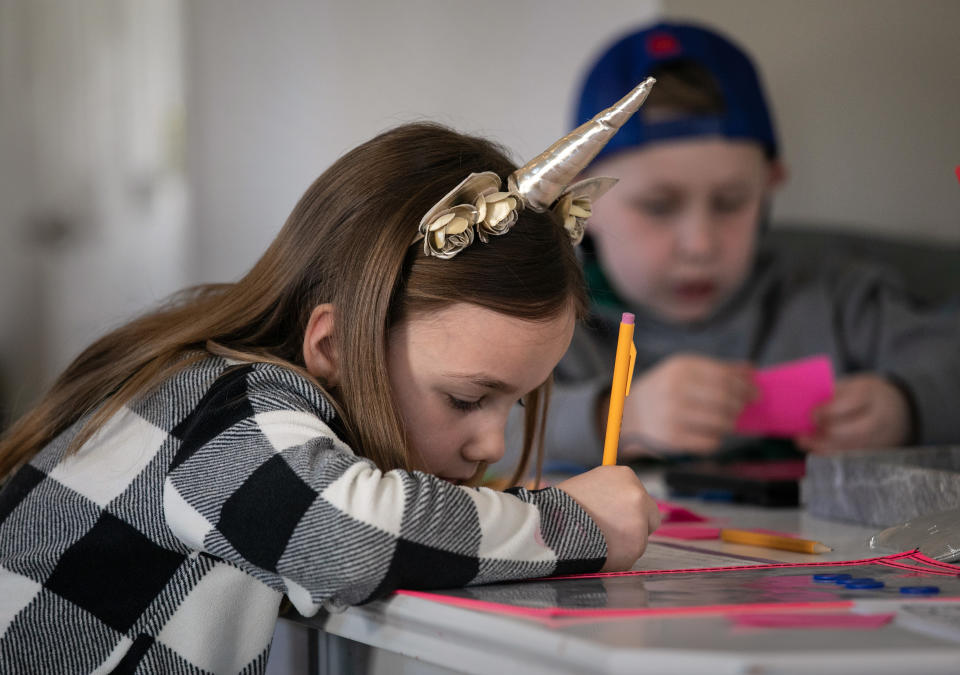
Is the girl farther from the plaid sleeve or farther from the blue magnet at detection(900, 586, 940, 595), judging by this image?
the blue magnet at detection(900, 586, 940, 595)

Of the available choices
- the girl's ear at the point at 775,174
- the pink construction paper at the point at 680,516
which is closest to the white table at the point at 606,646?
the pink construction paper at the point at 680,516

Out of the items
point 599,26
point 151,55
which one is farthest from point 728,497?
point 151,55

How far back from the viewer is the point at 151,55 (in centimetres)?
306

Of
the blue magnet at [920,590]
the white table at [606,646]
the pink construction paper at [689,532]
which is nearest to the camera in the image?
the white table at [606,646]

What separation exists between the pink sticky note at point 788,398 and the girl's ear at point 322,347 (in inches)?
25.8

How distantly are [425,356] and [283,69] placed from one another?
6.59 ft

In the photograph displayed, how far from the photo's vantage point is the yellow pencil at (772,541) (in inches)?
26.8

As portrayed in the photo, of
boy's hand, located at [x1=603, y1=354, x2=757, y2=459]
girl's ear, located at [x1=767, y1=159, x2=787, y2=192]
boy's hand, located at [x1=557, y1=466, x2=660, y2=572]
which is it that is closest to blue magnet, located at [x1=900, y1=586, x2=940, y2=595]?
boy's hand, located at [x1=557, y1=466, x2=660, y2=572]

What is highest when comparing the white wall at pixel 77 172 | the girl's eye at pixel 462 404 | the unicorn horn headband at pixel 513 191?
the unicorn horn headband at pixel 513 191

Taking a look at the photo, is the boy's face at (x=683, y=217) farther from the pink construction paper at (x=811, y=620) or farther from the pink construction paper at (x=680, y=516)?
the pink construction paper at (x=811, y=620)

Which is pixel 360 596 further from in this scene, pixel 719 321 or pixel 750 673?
pixel 719 321

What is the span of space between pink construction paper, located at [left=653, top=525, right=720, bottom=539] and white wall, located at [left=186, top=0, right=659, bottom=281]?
2.90ft

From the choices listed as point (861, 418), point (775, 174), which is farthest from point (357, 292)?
point (775, 174)

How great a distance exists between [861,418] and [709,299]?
0.28 meters
